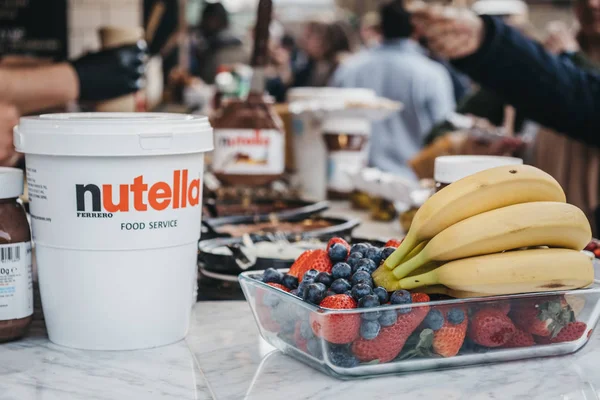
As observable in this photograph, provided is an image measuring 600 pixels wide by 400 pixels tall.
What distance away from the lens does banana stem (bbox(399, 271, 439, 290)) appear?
3.35 feet

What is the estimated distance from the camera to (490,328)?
3.40 feet

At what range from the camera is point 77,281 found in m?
1.10

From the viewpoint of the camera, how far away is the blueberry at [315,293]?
3.27 ft

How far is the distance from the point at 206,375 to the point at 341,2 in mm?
15857

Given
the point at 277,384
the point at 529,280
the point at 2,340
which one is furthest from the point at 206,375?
the point at 529,280

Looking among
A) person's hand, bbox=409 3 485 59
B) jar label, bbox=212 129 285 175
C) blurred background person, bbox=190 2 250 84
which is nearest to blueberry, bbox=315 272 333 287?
jar label, bbox=212 129 285 175

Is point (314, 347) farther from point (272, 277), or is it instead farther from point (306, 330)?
point (272, 277)

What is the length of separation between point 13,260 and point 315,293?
46 centimetres

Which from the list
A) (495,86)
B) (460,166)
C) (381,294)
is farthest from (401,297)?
(495,86)

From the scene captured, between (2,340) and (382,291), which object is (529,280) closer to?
(382,291)

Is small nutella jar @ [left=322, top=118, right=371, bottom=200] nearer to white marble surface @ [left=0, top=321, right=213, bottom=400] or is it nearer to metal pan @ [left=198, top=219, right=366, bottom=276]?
metal pan @ [left=198, top=219, right=366, bottom=276]

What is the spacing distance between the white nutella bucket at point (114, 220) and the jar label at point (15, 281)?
0.02 metres

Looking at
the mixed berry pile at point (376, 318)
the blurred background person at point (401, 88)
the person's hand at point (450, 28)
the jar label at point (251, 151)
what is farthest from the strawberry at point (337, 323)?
the blurred background person at point (401, 88)

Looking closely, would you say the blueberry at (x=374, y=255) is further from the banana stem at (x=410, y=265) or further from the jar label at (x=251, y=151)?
the jar label at (x=251, y=151)
